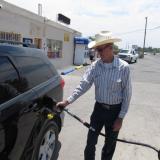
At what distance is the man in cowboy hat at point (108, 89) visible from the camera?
4172mm

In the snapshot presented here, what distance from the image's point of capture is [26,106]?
155 inches

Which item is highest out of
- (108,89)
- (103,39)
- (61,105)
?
(103,39)

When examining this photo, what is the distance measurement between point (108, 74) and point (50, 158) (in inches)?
58.1

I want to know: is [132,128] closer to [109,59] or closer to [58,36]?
[109,59]

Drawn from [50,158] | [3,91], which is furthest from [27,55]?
[50,158]

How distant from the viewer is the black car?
349 centimetres

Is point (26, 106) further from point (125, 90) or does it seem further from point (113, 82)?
point (125, 90)

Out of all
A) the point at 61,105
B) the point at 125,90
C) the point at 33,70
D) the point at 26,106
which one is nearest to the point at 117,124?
the point at 125,90

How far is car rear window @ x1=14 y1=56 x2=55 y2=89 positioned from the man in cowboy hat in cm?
47

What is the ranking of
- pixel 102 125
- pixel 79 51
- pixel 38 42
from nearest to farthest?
pixel 102 125
pixel 38 42
pixel 79 51

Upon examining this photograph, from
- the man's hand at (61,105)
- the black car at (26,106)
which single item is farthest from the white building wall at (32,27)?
the man's hand at (61,105)

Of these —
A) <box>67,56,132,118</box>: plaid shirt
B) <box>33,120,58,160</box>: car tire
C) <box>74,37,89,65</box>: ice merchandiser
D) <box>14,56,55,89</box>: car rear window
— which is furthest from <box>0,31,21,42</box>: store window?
<box>74,37,89,65</box>: ice merchandiser

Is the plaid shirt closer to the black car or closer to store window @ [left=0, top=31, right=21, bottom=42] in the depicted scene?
the black car

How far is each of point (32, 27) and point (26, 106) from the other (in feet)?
52.8
